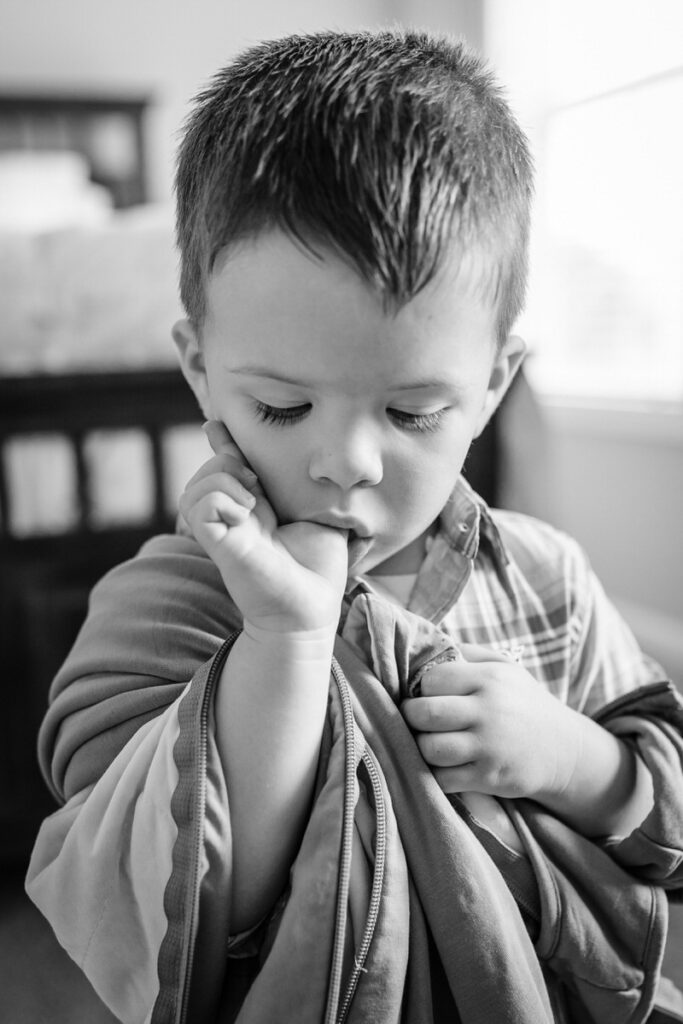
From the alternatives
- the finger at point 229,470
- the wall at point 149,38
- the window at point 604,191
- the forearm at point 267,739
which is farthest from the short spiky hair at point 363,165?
the wall at point 149,38

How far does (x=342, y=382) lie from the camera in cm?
51

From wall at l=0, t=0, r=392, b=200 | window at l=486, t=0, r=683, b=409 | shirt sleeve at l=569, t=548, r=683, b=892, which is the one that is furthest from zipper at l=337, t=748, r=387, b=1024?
wall at l=0, t=0, r=392, b=200

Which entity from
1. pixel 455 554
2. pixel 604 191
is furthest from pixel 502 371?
pixel 604 191

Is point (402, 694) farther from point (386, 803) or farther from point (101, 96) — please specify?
point (101, 96)

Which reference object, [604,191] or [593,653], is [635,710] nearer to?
[593,653]

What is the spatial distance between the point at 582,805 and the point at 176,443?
90cm

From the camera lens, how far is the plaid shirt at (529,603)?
706 mm

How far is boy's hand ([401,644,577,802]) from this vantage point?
582 mm

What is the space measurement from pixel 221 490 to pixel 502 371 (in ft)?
0.88

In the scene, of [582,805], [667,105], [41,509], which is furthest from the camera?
[667,105]

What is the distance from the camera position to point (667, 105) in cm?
210

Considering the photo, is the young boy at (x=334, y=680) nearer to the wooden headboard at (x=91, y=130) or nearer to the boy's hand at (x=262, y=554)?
the boy's hand at (x=262, y=554)

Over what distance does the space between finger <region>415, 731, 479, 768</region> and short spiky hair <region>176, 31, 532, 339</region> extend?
276 mm

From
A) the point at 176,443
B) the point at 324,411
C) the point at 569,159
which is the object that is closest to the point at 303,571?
the point at 324,411
